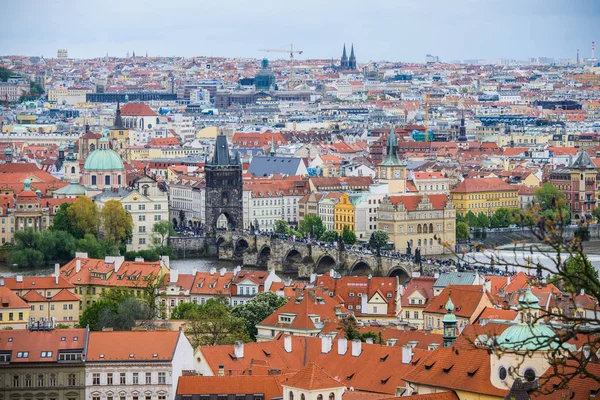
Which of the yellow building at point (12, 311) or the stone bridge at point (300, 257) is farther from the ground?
the yellow building at point (12, 311)

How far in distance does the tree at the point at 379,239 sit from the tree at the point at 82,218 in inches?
397

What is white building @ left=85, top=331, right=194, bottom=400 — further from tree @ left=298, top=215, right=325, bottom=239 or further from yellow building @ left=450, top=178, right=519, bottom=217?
yellow building @ left=450, top=178, right=519, bottom=217

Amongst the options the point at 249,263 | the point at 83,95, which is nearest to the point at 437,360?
the point at 249,263

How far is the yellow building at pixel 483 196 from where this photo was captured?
84500mm

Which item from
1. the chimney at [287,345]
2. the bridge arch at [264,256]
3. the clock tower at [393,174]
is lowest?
the bridge arch at [264,256]

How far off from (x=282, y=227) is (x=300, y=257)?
8.40m

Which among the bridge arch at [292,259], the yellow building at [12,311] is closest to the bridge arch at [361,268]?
the bridge arch at [292,259]

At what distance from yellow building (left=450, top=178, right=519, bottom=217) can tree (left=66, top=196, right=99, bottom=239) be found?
17516 mm

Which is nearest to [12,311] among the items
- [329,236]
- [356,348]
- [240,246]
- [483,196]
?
[356,348]

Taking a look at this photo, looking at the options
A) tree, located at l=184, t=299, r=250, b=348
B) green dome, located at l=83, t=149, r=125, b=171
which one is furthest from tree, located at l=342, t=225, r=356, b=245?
tree, located at l=184, t=299, r=250, b=348

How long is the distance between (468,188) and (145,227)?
57.0ft

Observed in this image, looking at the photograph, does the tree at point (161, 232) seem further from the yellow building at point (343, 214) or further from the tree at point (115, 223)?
the yellow building at point (343, 214)

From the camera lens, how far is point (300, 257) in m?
69.2

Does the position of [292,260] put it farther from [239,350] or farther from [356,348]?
[356,348]
